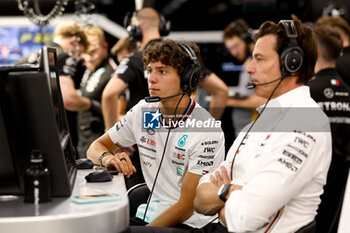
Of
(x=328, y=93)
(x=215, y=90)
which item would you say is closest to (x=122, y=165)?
(x=328, y=93)

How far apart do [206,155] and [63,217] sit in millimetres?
882

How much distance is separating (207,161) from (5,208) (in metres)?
0.88

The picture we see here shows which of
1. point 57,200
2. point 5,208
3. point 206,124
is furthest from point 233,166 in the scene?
point 5,208

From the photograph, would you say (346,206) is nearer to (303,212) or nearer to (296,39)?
(303,212)

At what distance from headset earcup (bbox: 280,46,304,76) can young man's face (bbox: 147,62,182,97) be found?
59 centimetres

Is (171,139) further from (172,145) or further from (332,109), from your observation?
(332,109)

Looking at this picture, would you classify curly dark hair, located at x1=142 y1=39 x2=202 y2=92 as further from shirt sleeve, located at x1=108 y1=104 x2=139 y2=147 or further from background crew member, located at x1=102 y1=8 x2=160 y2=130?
background crew member, located at x1=102 y1=8 x2=160 y2=130

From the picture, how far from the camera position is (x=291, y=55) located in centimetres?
172

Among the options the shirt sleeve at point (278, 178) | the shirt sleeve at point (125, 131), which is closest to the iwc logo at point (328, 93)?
the shirt sleeve at point (125, 131)

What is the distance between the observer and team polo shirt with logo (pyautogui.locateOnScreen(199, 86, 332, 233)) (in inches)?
58.1

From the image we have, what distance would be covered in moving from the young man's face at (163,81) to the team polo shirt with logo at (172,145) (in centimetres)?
8

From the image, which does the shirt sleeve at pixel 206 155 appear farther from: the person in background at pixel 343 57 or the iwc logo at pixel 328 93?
the person in background at pixel 343 57

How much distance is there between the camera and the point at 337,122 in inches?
124

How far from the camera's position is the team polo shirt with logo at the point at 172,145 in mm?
2070
